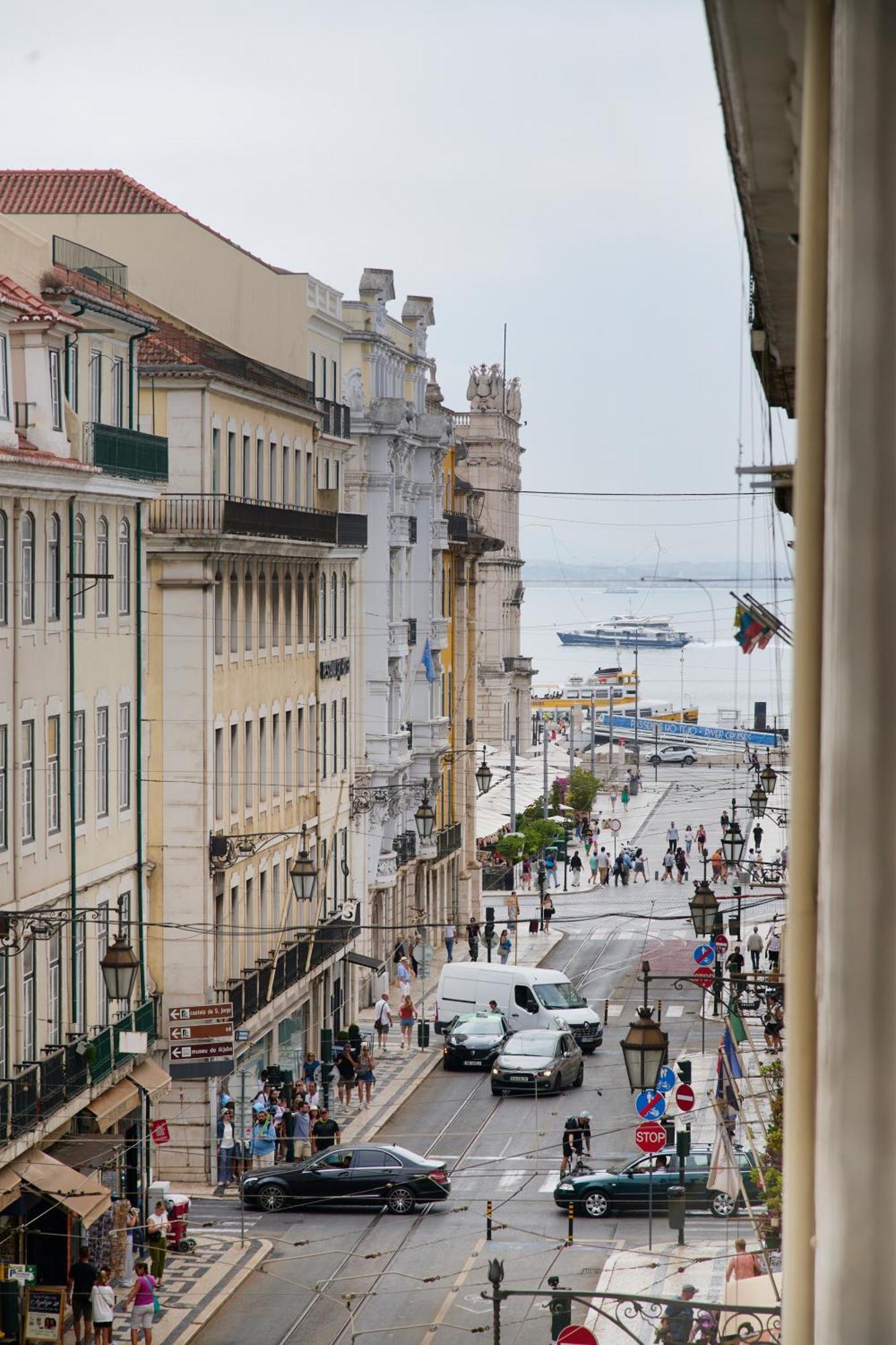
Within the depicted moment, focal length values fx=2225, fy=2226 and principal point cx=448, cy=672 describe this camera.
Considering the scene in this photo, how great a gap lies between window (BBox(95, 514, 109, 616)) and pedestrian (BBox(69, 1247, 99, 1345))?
409 inches

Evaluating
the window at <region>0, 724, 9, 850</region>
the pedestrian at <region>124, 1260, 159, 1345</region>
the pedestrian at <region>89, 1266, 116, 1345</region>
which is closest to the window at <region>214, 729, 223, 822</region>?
the window at <region>0, 724, 9, 850</region>

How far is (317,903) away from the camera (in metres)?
49.9

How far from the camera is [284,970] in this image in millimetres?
43875

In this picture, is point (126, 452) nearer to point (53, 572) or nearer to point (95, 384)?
point (95, 384)

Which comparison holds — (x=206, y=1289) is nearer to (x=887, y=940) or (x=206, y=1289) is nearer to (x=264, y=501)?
(x=264, y=501)

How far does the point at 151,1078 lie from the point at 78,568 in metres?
7.72

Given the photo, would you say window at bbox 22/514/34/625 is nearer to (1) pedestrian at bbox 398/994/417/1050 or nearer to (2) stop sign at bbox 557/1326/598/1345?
(2) stop sign at bbox 557/1326/598/1345

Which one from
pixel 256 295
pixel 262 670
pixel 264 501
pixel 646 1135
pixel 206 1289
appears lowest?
pixel 206 1289

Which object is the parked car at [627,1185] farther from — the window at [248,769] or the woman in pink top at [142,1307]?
the window at [248,769]

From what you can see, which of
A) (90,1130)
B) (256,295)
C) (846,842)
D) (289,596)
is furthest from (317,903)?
(846,842)

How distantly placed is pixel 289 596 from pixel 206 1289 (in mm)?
21243

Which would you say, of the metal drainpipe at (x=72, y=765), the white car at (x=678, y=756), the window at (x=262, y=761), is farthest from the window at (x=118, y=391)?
the white car at (x=678, y=756)

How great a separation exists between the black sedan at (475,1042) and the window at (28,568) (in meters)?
20.3

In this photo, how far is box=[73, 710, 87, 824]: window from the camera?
3133 centimetres
